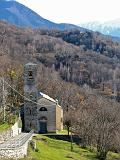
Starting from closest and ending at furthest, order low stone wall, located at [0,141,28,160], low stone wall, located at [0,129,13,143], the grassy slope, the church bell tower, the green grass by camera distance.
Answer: low stone wall, located at [0,141,28,160]
low stone wall, located at [0,129,13,143]
the green grass
the grassy slope
the church bell tower

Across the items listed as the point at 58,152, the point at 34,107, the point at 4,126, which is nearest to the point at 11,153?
the point at 4,126

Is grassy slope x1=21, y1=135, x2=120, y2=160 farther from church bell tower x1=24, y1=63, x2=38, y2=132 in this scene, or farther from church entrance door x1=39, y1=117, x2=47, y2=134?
church entrance door x1=39, y1=117, x2=47, y2=134

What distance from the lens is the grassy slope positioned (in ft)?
128

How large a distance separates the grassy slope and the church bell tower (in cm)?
462

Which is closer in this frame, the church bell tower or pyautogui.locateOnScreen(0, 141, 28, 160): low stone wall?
pyautogui.locateOnScreen(0, 141, 28, 160): low stone wall

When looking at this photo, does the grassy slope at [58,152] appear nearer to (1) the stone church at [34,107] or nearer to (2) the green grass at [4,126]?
(2) the green grass at [4,126]

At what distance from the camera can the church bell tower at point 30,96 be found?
56.2 metres

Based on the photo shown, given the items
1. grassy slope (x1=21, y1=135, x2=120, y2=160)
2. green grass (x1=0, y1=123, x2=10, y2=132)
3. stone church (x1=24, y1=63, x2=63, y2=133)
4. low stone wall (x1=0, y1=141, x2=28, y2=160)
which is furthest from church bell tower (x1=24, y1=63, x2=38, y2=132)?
low stone wall (x1=0, y1=141, x2=28, y2=160)

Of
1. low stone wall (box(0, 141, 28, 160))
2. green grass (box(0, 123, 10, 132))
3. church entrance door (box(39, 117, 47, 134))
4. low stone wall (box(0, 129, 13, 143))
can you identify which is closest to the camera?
low stone wall (box(0, 141, 28, 160))

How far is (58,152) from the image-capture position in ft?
148

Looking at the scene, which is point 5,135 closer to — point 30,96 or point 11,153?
point 11,153

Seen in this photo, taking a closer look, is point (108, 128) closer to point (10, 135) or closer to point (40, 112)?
point (40, 112)

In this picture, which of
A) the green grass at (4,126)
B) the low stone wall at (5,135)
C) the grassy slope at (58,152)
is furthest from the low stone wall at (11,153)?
the green grass at (4,126)

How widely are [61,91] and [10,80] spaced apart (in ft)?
98.0
